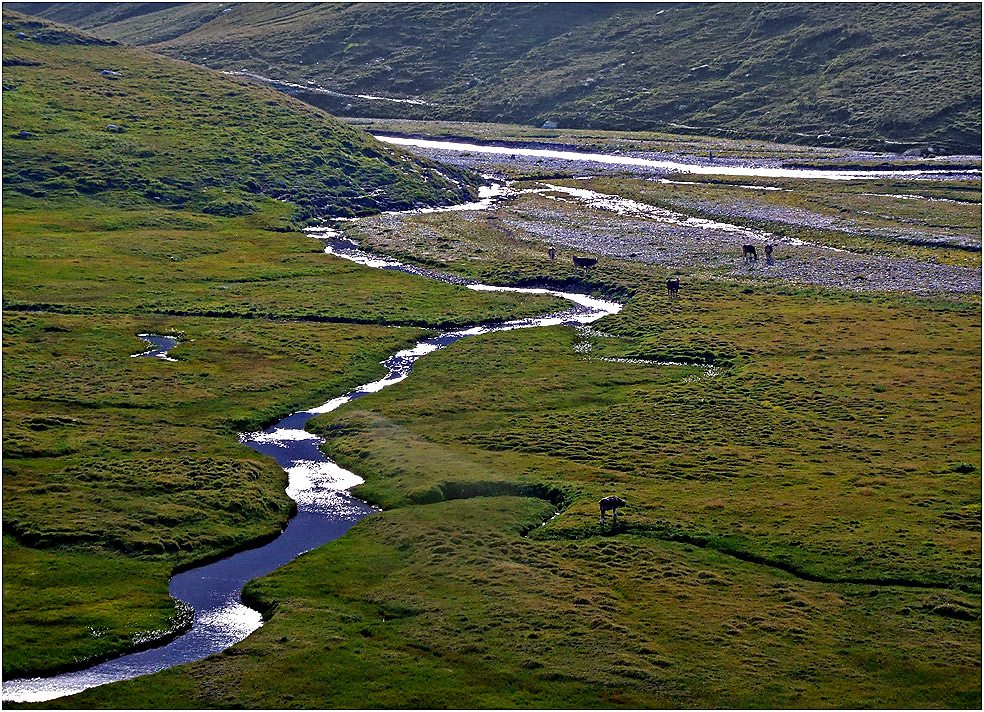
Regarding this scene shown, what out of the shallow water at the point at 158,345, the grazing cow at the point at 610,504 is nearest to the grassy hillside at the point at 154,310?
the shallow water at the point at 158,345

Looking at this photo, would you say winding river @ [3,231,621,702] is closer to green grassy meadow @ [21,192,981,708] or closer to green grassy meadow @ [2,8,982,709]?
green grassy meadow @ [2,8,982,709]

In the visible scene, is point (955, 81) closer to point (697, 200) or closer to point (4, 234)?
point (697, 200)

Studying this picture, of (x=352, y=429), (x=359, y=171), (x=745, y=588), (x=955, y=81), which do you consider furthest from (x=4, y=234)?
(x=955, y=81)

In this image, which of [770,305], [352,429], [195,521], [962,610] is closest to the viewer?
[962,610]

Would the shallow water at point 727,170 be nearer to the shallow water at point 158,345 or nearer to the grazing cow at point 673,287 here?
the grazing cow at point 673,287

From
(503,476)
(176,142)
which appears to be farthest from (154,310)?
(176,142)

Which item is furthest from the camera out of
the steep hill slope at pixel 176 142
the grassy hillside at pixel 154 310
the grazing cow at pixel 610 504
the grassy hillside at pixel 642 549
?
the steep hill slope at pixel 176 142
